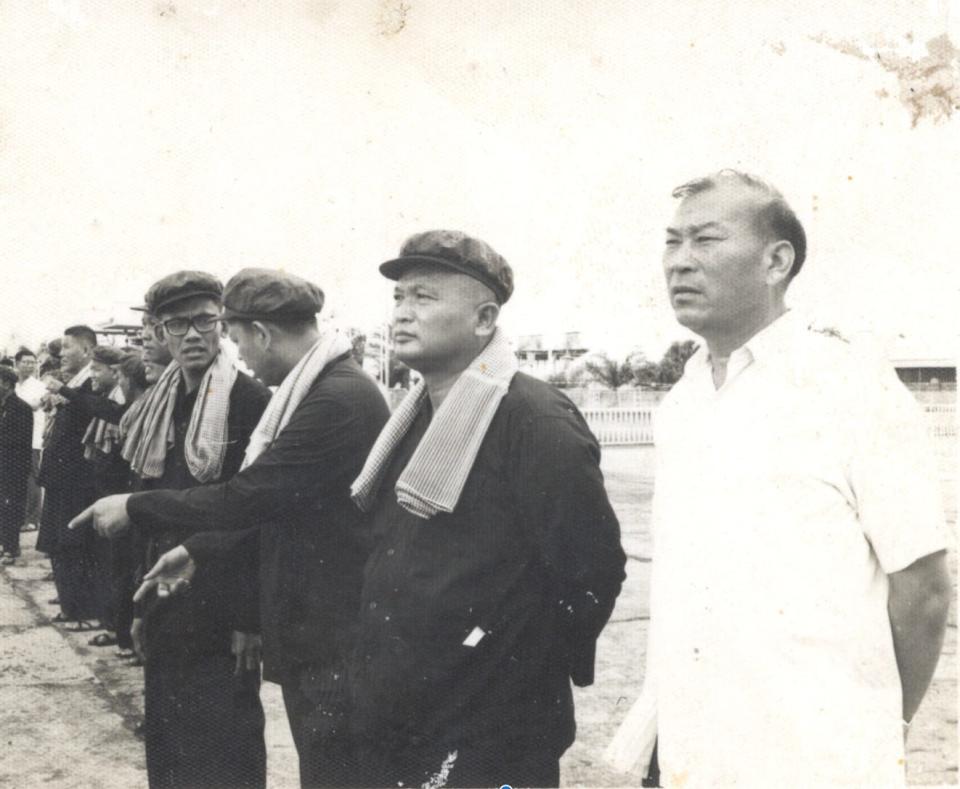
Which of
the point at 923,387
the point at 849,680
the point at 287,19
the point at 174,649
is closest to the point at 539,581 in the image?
the point at 849,680

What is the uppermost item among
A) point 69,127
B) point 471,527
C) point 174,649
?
point 69,127

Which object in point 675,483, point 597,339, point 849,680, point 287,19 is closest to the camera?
point 849,680

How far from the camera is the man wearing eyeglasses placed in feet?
8.91

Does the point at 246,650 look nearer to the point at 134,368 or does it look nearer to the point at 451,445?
the point at 451,445

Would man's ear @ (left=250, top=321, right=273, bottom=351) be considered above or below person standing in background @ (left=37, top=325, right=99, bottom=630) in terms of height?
above

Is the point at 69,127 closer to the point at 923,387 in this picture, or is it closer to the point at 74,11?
the point at 74,11

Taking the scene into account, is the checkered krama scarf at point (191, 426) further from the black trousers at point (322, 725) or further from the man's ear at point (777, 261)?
the man's ear at point (777, 261)

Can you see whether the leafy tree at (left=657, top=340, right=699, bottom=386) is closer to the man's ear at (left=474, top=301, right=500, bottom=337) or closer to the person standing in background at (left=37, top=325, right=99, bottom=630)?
the man's ear at (left=474, top=301, right=500, bottom=337)

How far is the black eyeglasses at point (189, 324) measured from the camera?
9.80 feet

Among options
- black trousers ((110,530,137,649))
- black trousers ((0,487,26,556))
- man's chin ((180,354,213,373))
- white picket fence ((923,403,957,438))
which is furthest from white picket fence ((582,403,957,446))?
man's chin ((180,354,213,373))

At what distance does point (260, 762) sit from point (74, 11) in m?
2.48

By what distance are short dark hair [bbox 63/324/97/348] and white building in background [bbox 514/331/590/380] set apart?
8.74 feet

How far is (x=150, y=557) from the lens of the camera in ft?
9.45

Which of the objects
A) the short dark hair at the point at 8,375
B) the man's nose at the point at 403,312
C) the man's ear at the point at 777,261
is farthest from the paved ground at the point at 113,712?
the short dark hair at the point at 8,375
